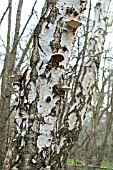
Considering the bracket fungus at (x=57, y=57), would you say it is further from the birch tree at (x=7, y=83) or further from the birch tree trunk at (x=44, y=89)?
the birch tree at (x=7, y=83)

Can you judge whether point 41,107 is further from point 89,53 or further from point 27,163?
point 89,53

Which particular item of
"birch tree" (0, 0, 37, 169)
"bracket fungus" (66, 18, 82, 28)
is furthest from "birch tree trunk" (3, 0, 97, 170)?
"birch tree" (0, 0, 37, 169)

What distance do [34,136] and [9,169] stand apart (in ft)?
0.97

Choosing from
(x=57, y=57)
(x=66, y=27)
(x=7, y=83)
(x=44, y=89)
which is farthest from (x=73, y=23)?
(x=7, y=83)

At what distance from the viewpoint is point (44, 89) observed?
2.70 meters

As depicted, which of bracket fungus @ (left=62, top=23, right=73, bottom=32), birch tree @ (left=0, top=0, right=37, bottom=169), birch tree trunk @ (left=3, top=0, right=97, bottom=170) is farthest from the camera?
birch tree @ (left=0, top=0, right=37, bottom=169)

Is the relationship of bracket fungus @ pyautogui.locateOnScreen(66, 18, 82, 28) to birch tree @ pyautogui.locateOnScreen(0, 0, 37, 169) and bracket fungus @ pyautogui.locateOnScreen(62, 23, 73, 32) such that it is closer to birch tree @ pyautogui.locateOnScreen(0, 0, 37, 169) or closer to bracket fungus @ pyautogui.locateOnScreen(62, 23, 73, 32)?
bracket fungus @ pyautogui.locateOnScreen(62, 23, 73, 32)

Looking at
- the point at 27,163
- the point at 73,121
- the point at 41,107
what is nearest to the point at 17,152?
the point at 27,163

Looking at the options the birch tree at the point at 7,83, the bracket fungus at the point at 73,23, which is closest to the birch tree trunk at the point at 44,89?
the bracket fungus at the point at 73,23

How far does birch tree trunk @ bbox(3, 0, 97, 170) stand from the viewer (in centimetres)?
267

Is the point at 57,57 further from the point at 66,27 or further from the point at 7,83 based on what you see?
the point at 7,83

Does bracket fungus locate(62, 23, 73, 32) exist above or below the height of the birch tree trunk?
above

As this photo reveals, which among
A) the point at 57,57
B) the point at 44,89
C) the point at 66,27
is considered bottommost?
the point at 44,89

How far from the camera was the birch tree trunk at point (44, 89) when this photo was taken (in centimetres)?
267
